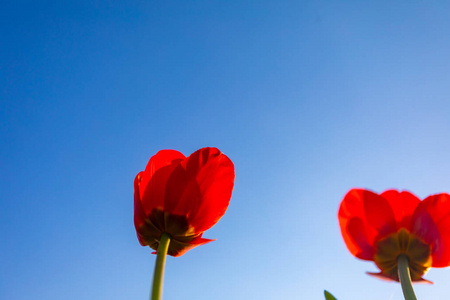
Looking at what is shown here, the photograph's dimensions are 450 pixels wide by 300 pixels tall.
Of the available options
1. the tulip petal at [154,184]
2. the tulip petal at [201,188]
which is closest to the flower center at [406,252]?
the tulip petal at [201,188]

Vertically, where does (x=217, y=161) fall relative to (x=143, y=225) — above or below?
above

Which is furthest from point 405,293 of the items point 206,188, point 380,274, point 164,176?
point 164,176

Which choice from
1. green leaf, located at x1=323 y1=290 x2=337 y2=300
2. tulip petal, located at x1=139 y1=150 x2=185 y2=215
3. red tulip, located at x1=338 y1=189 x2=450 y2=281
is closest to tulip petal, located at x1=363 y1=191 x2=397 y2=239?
red tulip, located at x1=338 y1=189 x2=450 y2=281

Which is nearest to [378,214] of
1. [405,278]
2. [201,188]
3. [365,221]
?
[365,221]

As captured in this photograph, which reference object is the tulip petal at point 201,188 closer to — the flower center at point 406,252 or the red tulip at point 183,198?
the red tulip at point 183,198

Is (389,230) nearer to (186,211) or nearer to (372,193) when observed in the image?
(372,193)

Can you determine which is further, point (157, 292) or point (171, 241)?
point (171, 241)
